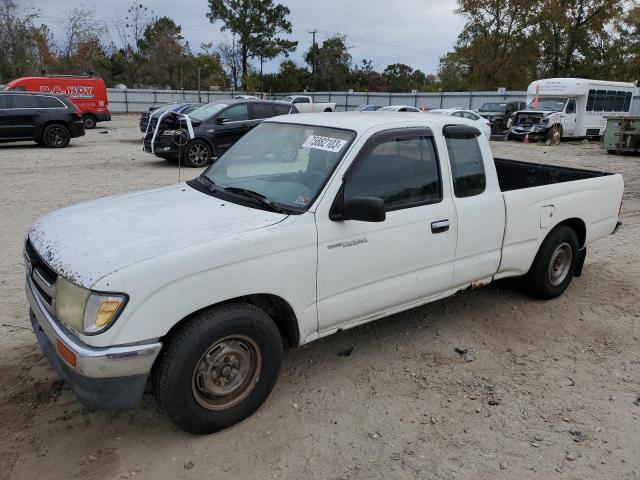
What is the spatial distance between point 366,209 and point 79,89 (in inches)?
936

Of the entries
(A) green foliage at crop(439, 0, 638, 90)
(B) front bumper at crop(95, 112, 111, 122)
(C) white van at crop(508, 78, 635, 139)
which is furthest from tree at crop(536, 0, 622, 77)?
(B) front bumper at crop(95, 112, 111, 122)

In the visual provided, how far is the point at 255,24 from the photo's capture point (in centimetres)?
5834

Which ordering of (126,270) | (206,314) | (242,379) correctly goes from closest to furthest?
(126,270)
(206,314)
(242,379)

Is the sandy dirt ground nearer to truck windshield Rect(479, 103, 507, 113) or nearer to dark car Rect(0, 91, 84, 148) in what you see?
dark car Rect(0, 91, 84, 148)

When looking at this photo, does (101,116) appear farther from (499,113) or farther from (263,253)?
(263,253)

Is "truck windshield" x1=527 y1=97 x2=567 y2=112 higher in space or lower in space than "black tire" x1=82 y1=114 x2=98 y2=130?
higher

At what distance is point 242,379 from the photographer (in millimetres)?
3043

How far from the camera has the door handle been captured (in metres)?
3.66

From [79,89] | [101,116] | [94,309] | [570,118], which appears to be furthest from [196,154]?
[570,118]

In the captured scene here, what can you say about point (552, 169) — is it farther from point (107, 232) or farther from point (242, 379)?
point (107, 232)

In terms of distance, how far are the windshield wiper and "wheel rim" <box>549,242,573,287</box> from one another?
2.99 meters

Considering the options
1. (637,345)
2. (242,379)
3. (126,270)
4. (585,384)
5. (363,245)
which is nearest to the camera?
(126,270)

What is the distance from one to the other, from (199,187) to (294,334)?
52.4 inches

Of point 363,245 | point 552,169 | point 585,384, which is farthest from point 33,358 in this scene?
point 552,169
